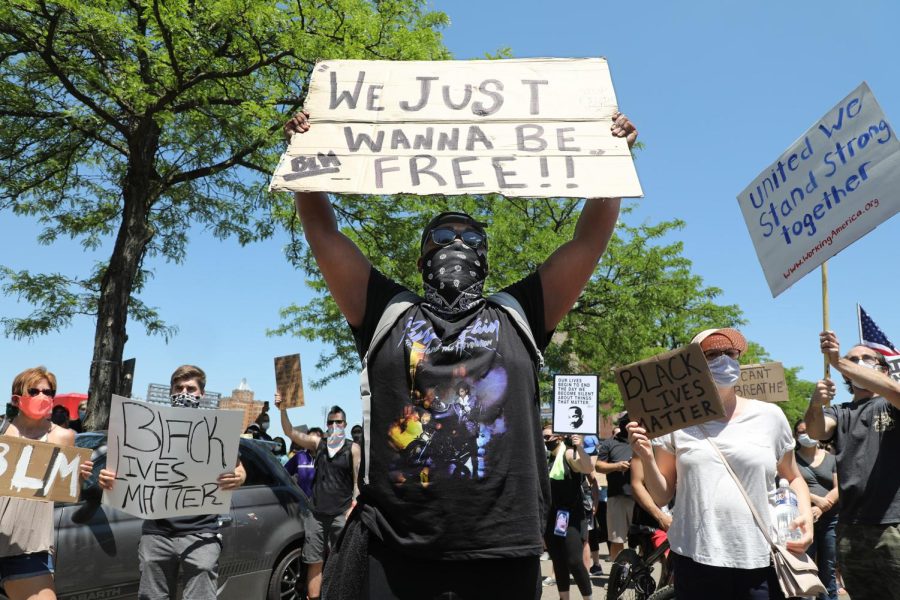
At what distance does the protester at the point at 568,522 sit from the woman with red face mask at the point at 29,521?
4300 mm

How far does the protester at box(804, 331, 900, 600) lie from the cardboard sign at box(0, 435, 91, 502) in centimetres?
443

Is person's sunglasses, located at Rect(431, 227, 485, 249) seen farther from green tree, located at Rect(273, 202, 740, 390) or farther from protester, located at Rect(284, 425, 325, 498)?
green tree, located at Rect(273, 202, 740, 390)

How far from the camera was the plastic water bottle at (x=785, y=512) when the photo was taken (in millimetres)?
3730

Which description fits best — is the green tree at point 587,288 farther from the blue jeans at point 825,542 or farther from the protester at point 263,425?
the blue jeans at point 825,542

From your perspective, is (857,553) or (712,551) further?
(857,553)

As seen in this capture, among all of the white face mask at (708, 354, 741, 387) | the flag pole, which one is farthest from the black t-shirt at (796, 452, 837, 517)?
the white face mask at (708, 354, 741, 387)

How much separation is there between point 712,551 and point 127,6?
1352 cm

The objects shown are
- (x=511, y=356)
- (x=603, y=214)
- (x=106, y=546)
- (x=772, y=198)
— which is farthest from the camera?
(x=106, y=546)

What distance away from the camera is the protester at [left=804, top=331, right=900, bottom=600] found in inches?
173

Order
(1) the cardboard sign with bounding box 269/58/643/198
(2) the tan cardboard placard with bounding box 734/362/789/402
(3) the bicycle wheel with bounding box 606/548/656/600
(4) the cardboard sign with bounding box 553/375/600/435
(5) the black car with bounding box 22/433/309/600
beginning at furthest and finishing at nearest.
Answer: (4) the cardboard sign with bounding box 553/375/600/435
(2) the tan cardboard placard with bounding box 734/362/789/402
(3) the bicycle wheel with bounding box 606/548/656/600
(5) the black car with bounding box 22/433/309/600
(1) the cardboard sign with bounding box 269/58/643/198

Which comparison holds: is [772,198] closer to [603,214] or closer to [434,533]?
[603,214]

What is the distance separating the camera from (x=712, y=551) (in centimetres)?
374

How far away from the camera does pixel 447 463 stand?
2.03 meters

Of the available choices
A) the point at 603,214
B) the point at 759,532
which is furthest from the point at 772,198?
the point at 603,214
